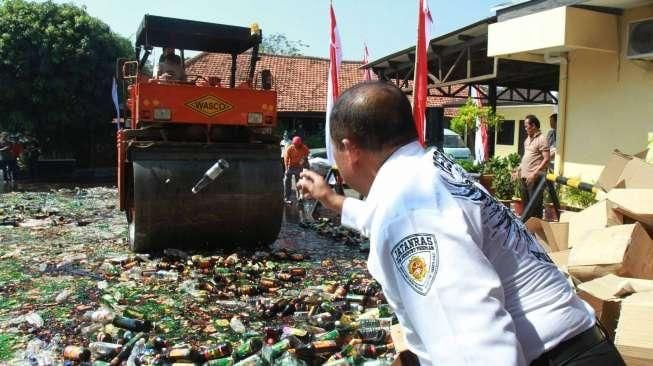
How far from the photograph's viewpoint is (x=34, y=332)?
465 centimetres

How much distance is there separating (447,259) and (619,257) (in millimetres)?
2683

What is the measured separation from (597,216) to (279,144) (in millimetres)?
4360

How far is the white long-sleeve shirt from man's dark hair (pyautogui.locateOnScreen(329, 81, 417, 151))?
0.06m

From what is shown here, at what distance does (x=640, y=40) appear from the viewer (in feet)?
24.4

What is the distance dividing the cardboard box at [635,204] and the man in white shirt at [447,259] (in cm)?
291

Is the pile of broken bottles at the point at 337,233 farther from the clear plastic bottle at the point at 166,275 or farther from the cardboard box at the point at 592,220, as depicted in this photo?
the cardboard box at the point at 592,220

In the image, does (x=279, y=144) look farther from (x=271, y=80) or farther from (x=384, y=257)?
(x=384, y=257)

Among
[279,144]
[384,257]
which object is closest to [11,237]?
[279,144]

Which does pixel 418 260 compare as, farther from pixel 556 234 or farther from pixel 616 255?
pixel 556 234

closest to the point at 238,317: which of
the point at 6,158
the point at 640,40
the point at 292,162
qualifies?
the point at 640,40

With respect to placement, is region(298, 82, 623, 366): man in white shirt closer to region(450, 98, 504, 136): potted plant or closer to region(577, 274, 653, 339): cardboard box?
region(577, 274, 653, 339): cardboard box

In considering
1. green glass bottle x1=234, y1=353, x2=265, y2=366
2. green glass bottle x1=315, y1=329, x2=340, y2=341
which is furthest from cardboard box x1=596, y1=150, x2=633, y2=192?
green glass bottle x1=234, y1=353, x2=265, y2=366

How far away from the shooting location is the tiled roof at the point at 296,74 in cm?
2577

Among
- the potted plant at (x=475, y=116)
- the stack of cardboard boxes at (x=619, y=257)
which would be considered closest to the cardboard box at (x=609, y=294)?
the stack of cardboard boxes at (x=619, y=257)
